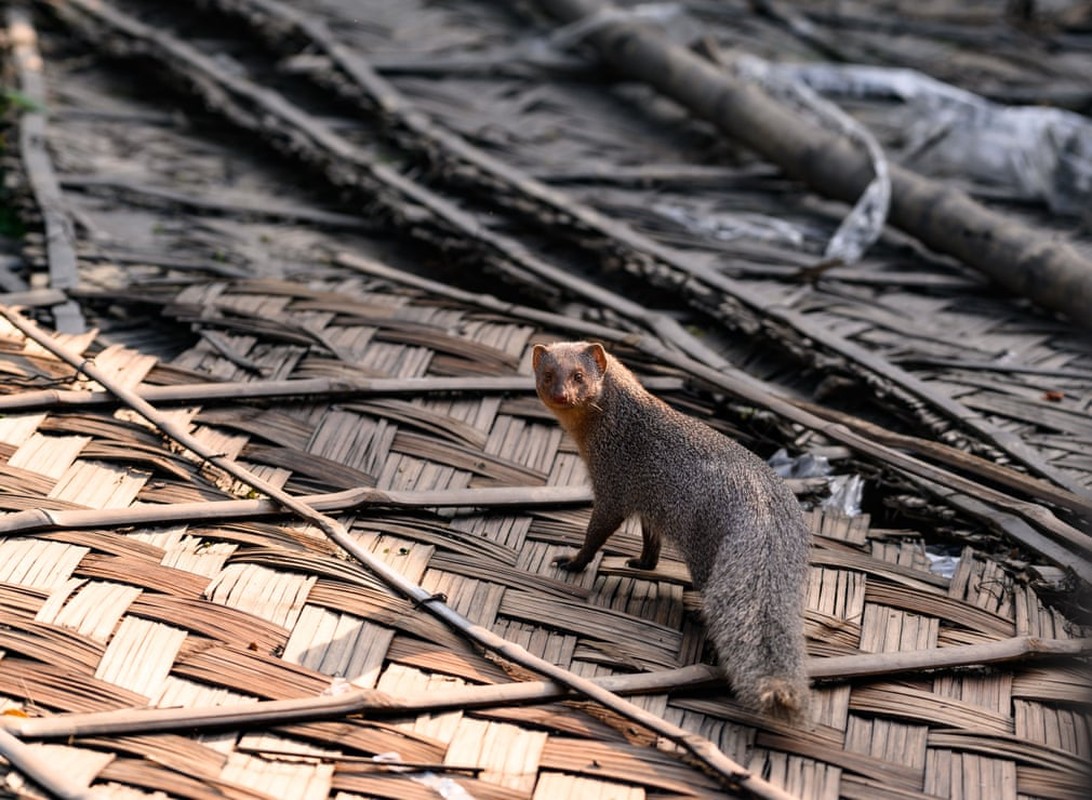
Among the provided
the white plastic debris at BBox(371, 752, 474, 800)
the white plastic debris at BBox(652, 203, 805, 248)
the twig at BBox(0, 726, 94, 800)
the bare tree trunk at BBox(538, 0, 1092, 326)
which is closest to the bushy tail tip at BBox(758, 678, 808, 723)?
the white plastic debris at BBox(371, 752, 474, 800)

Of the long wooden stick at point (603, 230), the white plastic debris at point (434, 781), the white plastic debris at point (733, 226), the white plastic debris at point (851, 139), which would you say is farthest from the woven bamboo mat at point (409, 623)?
the white plastic debris at point (851, 139)

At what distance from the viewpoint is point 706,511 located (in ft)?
11.1

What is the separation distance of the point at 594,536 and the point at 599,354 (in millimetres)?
560

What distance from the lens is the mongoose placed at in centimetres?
297

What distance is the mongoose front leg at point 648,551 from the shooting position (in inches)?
143

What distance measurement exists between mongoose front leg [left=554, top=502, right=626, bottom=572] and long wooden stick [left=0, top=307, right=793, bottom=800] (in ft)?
1.54

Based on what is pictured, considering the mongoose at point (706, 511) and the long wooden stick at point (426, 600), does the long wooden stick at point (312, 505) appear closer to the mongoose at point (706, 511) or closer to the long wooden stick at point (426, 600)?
the long wooden stick at point (426, 600)

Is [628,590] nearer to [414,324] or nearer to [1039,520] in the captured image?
[1039,520]

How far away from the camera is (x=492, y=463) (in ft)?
12.9

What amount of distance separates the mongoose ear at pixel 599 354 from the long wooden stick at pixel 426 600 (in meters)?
0.90

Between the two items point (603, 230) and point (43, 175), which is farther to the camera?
point (43, 175)

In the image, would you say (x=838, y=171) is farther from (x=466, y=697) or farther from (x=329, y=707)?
(x=329, y=707)

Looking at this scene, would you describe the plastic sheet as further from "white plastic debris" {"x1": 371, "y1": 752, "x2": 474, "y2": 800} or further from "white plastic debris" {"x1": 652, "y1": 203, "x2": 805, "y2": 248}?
"white plastic debris" {"x1": 371, "y1": 752, "x2": 474, "y2": 800}

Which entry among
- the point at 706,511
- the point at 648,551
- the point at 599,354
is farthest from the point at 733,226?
the point at 706,511
